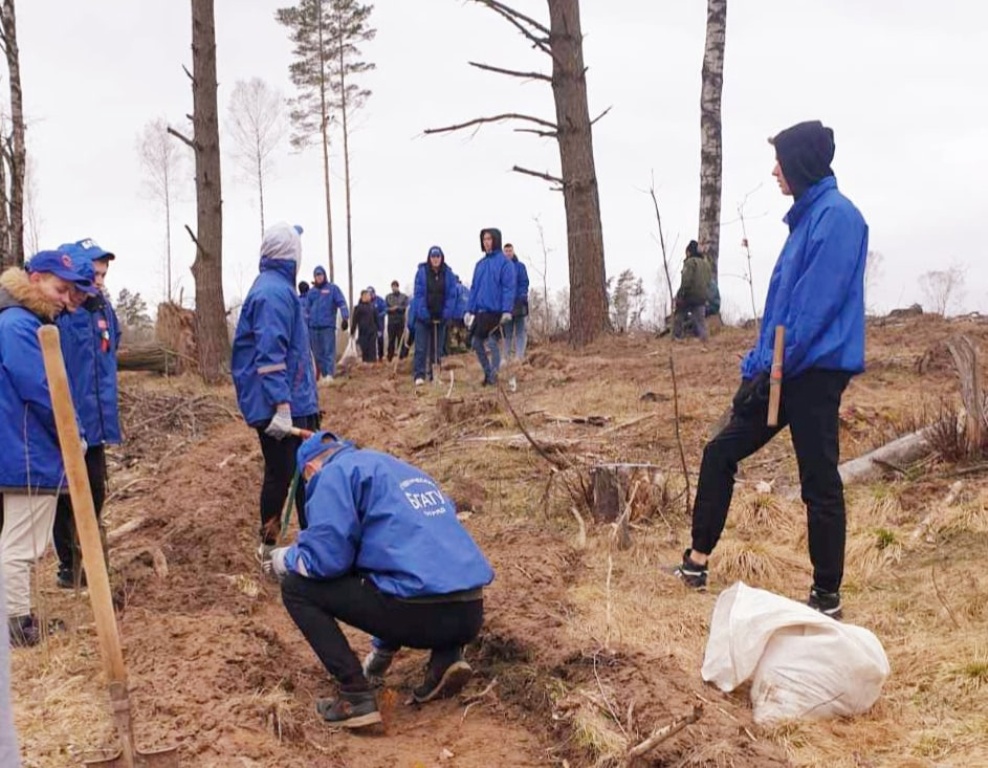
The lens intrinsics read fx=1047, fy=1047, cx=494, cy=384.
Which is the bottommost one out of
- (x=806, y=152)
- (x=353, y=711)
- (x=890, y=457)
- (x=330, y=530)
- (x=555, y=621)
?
(x=353, y=711)

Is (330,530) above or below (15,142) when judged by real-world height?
below

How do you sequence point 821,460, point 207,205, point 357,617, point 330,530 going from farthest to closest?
point 207,205
point 821,460
point 357,617
point 330,530

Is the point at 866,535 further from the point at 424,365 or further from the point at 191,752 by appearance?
the point at 424,365

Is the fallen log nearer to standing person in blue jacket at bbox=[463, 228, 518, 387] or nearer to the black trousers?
standing person in blue jacket at bbox=[463, 228, 518, 387]

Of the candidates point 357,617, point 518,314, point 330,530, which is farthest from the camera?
point 518,314

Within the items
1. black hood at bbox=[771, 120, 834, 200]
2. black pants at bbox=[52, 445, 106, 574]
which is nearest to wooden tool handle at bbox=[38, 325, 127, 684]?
black pants at bbox=[52, 445, 106, 574]

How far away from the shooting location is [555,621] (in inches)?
187

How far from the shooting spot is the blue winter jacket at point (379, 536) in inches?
158

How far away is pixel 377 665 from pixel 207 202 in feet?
38.2

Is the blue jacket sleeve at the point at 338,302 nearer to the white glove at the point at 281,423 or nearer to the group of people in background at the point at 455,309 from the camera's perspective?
the group of people in background at the point at 455,309

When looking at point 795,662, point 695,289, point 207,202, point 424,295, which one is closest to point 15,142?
point 207,202

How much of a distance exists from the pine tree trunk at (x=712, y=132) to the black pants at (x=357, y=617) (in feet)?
39.2

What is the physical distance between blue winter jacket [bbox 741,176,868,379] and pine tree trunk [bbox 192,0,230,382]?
11750 mm

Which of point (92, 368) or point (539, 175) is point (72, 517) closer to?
point (92, 368)
